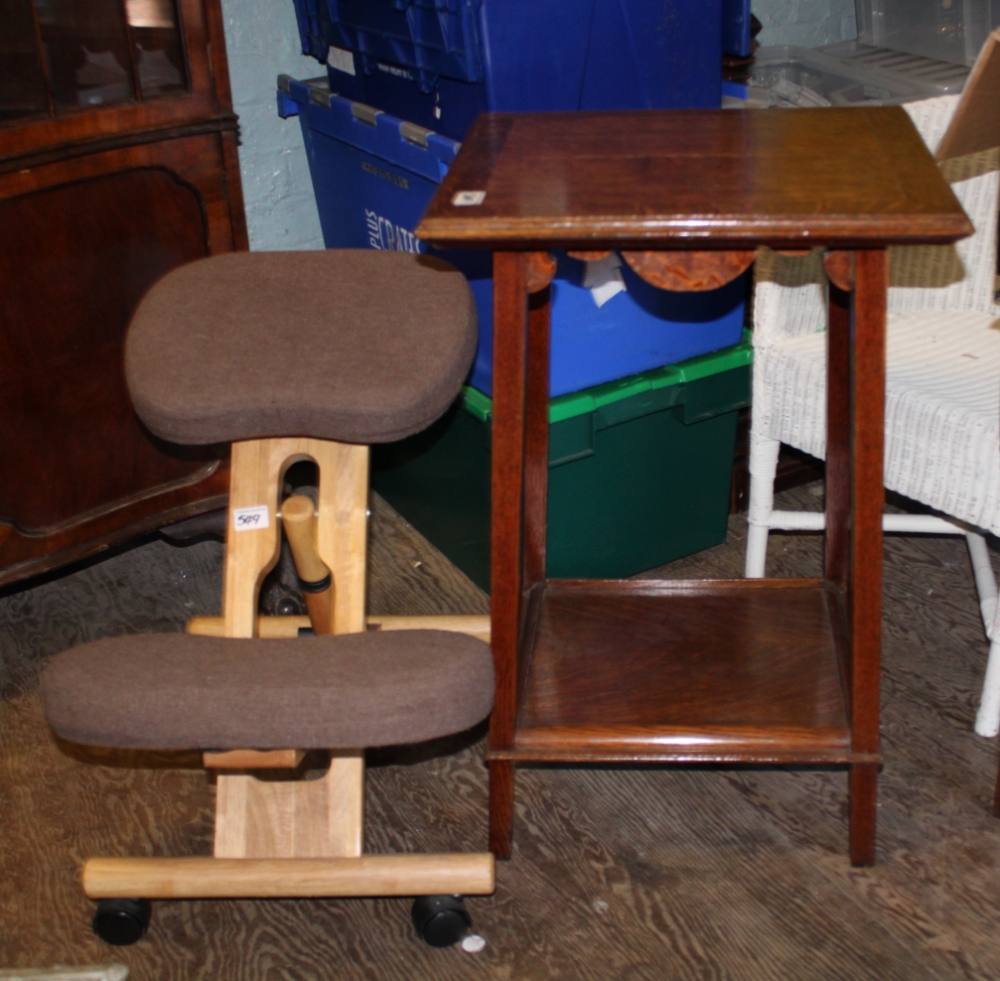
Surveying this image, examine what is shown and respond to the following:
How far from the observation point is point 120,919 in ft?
4.19

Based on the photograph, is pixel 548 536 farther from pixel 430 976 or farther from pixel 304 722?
pixel 304 722

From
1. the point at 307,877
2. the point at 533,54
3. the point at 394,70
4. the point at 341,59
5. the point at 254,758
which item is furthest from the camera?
the point at 341,59

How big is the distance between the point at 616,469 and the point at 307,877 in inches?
32.3

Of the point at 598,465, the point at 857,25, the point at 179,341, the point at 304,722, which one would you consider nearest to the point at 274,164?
the point at 598,465

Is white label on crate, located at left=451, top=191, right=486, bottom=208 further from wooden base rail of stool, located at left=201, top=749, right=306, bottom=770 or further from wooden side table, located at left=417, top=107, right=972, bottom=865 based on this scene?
wooden base rail of stool, located at left=201, top=749, right=306, bottom=770

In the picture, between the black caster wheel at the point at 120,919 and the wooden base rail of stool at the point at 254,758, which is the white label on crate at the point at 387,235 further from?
the black caster wheel at the point at 120,919

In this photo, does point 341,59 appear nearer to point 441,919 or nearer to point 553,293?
point 553,293

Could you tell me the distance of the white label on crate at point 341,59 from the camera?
5.91 feet

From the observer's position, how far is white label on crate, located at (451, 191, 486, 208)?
998 mm

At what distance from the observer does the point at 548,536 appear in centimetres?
178

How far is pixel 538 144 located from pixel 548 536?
0.76 m

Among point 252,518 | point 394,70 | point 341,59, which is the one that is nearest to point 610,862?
point 252,518

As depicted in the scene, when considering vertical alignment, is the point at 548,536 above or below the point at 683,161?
below

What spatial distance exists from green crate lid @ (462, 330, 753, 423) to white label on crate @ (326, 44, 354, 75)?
1.88ft
